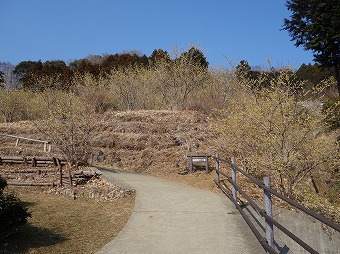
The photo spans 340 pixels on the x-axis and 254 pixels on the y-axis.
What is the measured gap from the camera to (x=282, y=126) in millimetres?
8781

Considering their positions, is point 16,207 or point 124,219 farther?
point 124,219

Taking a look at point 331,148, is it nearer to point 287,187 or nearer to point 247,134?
point 287,187

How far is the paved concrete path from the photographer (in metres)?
5.27

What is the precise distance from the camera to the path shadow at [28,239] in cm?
547

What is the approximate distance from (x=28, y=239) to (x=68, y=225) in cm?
113

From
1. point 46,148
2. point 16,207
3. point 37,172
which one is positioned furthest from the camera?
point 46,148

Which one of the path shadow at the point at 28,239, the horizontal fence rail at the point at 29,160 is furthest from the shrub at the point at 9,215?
the horizontal fence rail at the point at 29,160

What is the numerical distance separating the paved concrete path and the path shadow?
3.99ft

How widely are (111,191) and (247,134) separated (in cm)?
450

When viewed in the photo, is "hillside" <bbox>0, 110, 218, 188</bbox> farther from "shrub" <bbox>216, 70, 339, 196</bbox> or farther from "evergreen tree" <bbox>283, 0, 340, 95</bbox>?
"evergreen tree" <bbox>283, 0, 340, 95</bbox>

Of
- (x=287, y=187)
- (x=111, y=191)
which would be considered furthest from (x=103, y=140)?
(x=287, y=187)

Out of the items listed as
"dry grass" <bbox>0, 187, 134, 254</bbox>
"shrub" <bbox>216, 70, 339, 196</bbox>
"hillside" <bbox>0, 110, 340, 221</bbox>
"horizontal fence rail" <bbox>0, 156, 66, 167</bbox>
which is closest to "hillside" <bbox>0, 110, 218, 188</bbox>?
"hillside" <bbox>0, 110, 340, 221</bbox>

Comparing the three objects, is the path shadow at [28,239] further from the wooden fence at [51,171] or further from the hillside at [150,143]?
the hillside at [150,143]

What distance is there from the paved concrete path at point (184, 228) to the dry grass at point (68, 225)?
0.39m
